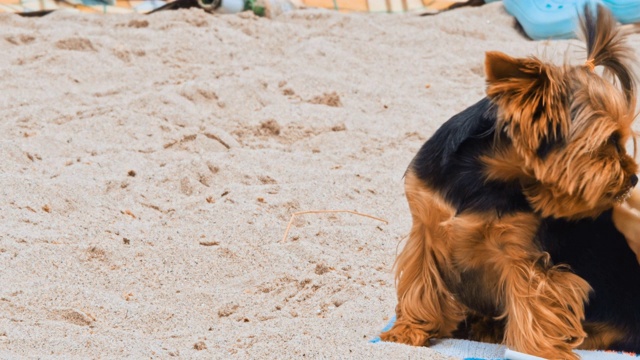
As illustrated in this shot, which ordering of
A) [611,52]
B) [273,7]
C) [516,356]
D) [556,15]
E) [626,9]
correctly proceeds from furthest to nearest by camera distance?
[273,7] → [626,9] → [556,15] → [611,52] → [516,356]

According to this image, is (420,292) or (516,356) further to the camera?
(420,292)

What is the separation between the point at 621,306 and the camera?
10.7 ft

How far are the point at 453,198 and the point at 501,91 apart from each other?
0.41 m

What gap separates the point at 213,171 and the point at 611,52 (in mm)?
2363

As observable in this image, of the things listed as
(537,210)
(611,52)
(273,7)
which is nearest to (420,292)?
(537,210)

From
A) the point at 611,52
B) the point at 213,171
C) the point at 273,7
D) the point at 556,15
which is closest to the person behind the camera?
the point at 611,52

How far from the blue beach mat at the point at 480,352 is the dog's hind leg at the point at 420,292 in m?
0.07

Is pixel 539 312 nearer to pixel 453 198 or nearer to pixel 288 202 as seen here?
pixel 453 198

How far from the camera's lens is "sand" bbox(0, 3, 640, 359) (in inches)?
138

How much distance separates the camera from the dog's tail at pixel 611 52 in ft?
10.5

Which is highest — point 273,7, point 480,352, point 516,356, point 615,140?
point 615,140

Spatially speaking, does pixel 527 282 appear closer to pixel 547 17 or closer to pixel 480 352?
pixel 480 352

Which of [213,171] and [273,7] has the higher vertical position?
[213,171]

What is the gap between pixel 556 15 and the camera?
7.70 metres
